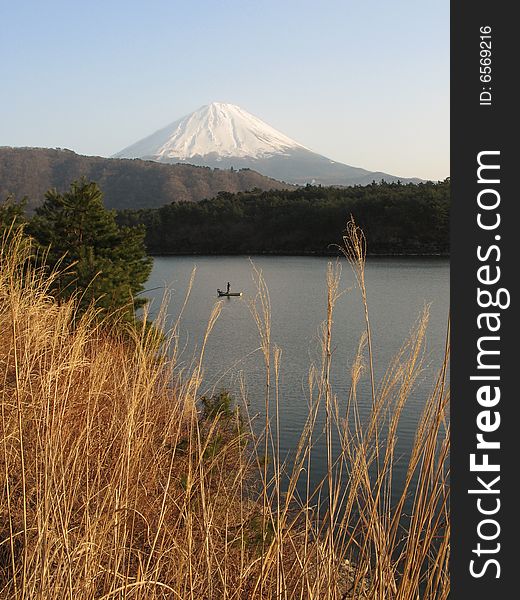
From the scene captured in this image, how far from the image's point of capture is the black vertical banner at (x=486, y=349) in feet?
3.98

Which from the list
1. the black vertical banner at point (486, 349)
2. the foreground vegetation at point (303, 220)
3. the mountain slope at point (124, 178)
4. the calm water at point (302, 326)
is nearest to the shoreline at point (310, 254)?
the foreground vegetation at point (303, 220)

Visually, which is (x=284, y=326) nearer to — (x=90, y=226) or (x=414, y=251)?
(x=90, y=226)

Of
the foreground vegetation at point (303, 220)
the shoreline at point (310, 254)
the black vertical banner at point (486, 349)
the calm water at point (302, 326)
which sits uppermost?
the foreground vegetation at point (303, 220)

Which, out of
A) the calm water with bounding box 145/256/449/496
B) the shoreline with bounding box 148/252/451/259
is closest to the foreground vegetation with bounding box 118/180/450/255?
the shoreline with bounding box 148/252/451/259

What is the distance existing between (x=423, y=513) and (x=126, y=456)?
731 mm

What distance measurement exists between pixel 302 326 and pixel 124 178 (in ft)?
263

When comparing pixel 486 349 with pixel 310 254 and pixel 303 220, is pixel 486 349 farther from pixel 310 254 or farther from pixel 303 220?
pixel 303 220

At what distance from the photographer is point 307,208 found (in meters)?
→ 54.8

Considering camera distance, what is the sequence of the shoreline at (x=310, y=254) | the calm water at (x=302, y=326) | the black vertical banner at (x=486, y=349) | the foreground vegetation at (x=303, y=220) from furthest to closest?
the foreground vegetation at (x=303, y=220)
the shoreline at (x=310, y=254)
the calm water at (x=302, y=326)
the black vertical banner at (x=486, y=349)

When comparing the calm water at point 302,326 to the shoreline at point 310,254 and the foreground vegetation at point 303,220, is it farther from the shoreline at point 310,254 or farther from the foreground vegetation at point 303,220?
the foreground vegetation at point 303,220

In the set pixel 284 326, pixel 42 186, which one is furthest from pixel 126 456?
pixel 42 186

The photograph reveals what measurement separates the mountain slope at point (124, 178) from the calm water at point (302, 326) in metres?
50.5

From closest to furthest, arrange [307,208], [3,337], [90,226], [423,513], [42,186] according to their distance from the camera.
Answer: [423,513], [3,337], [90,226], [307,208], [42,186]

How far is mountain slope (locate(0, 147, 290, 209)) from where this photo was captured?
88.2m
